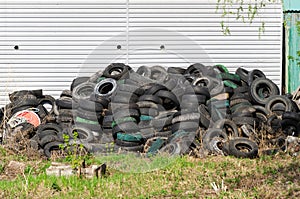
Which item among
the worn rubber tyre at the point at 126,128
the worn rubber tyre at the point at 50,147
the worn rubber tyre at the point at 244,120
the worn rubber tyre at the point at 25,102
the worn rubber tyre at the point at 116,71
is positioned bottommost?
the worn rubber tyre at the point at 50,147

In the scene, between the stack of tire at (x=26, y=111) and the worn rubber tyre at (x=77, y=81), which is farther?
the worn rubber tyre at (x=77, y=81)

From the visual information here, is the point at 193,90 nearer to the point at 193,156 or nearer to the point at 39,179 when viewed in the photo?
the point at 193,156

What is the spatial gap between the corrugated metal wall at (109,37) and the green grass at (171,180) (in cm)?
454

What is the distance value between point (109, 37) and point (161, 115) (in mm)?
3536

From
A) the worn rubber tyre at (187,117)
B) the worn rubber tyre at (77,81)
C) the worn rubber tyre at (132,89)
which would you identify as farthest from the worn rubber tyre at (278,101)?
the worn rubber tyre at (77,81)

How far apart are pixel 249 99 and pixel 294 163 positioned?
128 inches

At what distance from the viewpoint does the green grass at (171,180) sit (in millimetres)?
7180

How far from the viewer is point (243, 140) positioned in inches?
395

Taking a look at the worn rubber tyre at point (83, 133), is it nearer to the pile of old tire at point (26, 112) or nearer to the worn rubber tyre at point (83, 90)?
the pile of old tire at point (26, 112)

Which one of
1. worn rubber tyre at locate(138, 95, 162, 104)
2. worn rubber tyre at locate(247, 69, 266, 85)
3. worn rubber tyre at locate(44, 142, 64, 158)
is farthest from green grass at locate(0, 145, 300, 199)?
worn rubber tyre at locate(247, 69, 266, 85)

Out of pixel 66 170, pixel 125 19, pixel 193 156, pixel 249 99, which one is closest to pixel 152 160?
pixel 193 156

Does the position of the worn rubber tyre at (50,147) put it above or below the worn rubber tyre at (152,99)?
below

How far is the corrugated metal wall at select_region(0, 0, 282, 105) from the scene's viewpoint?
1374 centimetres

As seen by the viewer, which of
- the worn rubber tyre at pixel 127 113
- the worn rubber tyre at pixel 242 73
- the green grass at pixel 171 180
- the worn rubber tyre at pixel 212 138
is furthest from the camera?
the worn rubber tyre at pixel 242 73
